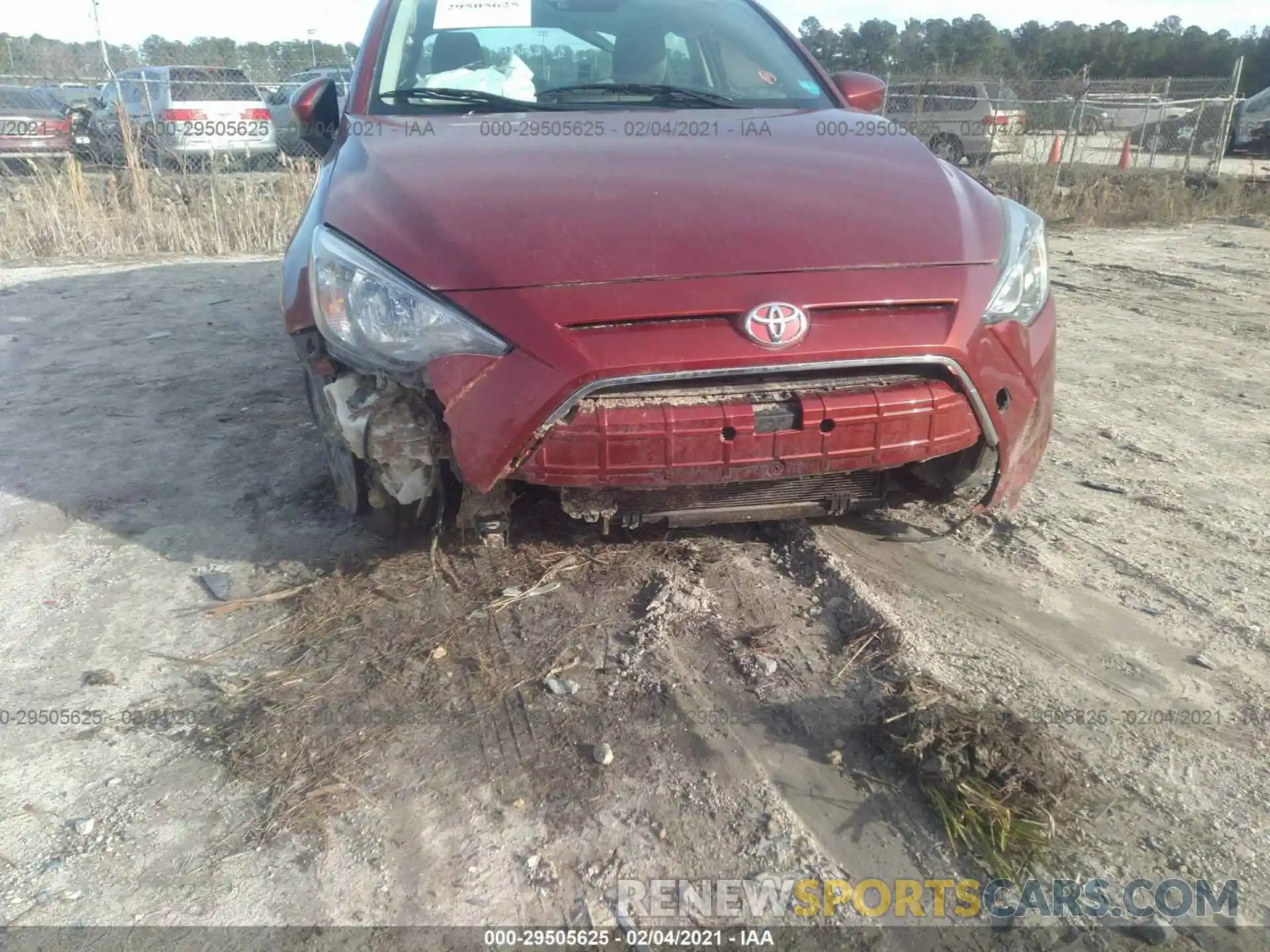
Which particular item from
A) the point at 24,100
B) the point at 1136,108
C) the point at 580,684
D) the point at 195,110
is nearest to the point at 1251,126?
the point at 1136,108

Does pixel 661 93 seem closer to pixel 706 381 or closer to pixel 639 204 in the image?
pixel 639 204

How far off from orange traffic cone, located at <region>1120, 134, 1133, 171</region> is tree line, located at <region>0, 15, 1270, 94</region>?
10.9m

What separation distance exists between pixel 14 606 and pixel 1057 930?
2653 mm

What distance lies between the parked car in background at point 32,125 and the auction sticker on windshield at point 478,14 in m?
11.4

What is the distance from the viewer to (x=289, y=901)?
64.2 inches

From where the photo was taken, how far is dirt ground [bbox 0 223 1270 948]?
5.54ft

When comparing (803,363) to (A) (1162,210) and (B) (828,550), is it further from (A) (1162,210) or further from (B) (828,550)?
(A) (1162,210)

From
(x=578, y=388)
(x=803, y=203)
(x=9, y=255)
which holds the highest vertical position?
(x=803, y=203)

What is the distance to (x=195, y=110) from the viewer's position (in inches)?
501

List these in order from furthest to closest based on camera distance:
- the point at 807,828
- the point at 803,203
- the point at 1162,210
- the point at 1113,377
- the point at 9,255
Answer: the point at 1162,210
the point at 9,255
the point at 1113,377
the point at 803,203
the point at 807,828

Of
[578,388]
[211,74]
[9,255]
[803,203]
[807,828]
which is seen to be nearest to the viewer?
[807,828]

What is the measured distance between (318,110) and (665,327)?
2299mm

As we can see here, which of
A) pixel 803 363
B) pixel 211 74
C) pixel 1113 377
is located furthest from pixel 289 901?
pixel 211 74

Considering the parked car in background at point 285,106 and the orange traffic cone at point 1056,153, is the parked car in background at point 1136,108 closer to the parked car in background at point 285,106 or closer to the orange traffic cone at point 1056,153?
the orange traffic cone at point 1056,153
